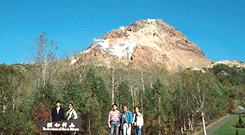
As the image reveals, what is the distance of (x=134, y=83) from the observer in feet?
185

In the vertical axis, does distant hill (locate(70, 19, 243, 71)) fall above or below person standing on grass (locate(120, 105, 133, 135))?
above

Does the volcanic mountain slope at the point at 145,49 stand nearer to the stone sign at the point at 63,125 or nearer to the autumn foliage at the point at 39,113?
the autumn foliage at the point at 39,113

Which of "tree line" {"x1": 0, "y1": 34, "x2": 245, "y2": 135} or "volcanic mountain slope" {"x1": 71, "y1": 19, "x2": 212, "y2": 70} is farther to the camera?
"volcanic mountain slope" {"x1": 71, "y1": 19, "x2": 212, "y2": 70}

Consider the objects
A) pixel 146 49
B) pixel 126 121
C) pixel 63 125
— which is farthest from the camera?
pixel 146 49

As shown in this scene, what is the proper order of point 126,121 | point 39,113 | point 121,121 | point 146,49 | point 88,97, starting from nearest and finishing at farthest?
point 126,121, point 121,121, point 39,113, point 88,97, point 146,49

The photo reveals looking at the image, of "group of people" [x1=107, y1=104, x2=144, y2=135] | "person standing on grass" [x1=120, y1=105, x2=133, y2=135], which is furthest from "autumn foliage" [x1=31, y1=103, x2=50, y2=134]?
"person standing on grass" [x1=120, y1=105, x2=133, y2=135]

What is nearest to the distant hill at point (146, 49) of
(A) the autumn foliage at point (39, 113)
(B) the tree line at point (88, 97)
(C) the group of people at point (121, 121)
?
(B) the tree line at point (88, 97)

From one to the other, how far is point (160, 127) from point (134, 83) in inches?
1067

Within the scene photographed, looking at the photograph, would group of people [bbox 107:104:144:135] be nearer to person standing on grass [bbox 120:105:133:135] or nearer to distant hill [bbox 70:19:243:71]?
person standing on grass [bbox 120:105:133:135]

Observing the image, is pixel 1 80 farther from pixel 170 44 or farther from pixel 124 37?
pixel 170 44

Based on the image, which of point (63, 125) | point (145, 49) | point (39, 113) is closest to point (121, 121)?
point (63, 125)

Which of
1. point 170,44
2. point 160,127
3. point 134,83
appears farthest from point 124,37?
point 160,127

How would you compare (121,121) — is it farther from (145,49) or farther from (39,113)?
(145,49)

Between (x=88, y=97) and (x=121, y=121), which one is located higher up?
(x=88, y=97)
